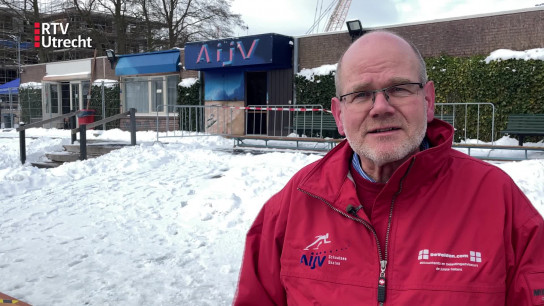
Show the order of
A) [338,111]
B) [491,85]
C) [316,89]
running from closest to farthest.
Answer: [338,111], [491,85], [316,89]

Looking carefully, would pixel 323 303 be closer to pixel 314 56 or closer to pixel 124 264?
pixel 124 264

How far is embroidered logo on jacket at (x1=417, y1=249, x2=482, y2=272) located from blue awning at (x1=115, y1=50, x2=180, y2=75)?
18.9 metres

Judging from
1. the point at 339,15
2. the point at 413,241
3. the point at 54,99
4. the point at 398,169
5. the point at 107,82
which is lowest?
the point at 413,241

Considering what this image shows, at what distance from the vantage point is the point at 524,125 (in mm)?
11078

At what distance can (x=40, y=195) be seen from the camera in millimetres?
8039

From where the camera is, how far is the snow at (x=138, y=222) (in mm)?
4109

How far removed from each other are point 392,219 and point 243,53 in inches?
591

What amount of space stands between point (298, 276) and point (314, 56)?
47.5 feet

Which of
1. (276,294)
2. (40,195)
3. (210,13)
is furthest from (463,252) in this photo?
(210,13)

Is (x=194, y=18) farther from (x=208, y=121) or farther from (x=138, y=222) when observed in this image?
(x=138, y=222)

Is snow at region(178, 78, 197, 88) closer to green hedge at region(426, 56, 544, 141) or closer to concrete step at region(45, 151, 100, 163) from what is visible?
concrete step at region(45, 151, 100, 163)

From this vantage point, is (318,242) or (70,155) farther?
(70,155)

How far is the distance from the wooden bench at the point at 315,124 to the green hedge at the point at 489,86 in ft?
10.5

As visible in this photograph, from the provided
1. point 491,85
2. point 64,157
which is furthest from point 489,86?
point 64,157
